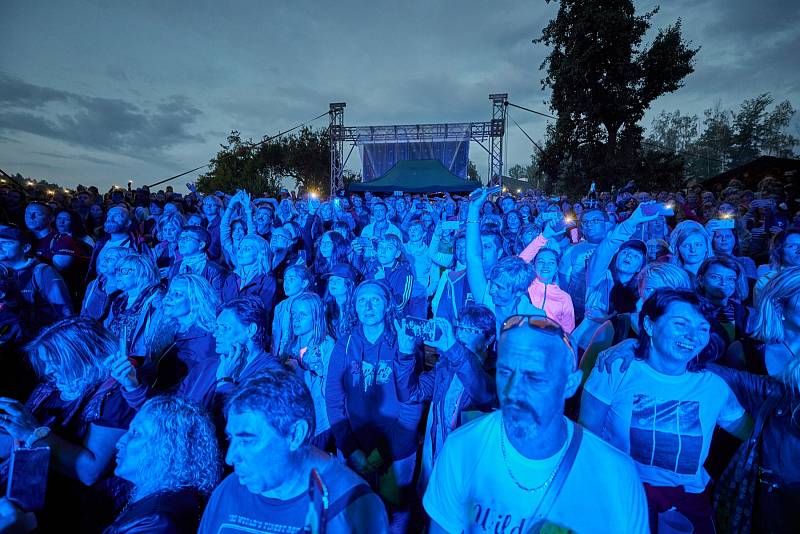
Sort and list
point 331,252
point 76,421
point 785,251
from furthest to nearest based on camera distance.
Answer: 1. point 331,252
2. point 785,251
3. point 76,421

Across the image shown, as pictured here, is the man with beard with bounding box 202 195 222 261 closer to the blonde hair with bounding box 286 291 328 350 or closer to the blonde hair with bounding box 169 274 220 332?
the blonde hair with bounding box 169 274 220 332

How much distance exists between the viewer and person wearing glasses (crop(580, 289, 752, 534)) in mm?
1827

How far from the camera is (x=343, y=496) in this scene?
1.46 metres

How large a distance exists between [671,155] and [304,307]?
24854 mm

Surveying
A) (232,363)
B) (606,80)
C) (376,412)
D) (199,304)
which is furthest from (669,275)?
(606,80)

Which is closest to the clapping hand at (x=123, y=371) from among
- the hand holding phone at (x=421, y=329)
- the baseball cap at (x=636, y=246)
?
the hand holding phone at (x=421, y=329)

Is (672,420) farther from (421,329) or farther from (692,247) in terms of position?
(692,247)

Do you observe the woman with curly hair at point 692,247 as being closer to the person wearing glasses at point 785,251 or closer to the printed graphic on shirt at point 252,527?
the person wearing glasses at point 785,251

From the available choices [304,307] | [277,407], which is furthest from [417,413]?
[277,407]

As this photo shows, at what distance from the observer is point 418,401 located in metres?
2.63

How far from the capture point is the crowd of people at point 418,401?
1.29 m

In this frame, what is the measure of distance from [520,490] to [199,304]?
2.65 metres

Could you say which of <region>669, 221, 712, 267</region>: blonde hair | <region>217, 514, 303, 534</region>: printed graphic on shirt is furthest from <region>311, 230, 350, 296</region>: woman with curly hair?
<region>669, 221, 712, 267</region>: blonde hair

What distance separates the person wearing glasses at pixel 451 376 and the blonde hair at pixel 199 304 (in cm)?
151
